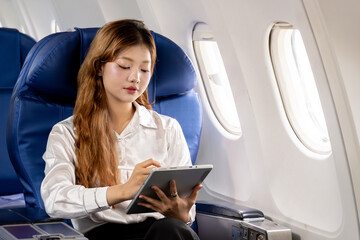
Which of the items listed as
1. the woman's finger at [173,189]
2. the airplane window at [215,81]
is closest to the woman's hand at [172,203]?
the woman's finger at [173,189]

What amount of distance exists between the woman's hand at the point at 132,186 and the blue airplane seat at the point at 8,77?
1344 millimetres

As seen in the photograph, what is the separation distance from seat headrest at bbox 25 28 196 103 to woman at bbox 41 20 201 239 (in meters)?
0.11

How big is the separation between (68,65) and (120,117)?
341 millimetres

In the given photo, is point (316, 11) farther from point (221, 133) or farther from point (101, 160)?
point (221, 133)

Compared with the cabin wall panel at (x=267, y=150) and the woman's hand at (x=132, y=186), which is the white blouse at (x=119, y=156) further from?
the cabin wall panel at (x=267, y=150)

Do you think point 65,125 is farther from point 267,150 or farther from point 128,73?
point 267,150

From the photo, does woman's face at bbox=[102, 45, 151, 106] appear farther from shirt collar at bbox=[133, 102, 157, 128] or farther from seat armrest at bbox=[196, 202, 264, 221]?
seat armrest at bbox=[196, 202, 264, 221]

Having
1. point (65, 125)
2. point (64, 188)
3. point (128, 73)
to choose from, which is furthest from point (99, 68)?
point (64, 188)

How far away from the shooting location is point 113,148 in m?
2.56

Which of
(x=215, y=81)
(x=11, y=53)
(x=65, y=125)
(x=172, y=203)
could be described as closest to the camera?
(x=172, y=203)

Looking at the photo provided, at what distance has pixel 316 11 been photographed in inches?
92.2

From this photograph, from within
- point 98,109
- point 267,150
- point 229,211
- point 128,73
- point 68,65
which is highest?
point 68,65

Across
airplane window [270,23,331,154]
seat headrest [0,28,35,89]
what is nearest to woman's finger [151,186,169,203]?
airplane window [270,23,331,154]

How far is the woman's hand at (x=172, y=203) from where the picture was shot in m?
2.28
